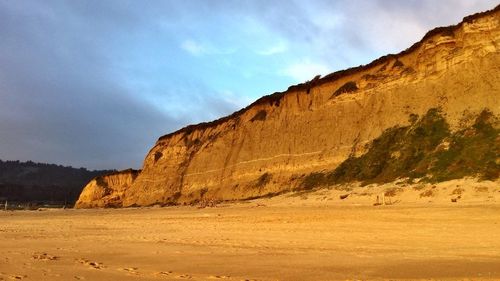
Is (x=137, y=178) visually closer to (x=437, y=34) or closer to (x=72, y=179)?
(x=437, y=34)

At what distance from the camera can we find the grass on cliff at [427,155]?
71.6 ft

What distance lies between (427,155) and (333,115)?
11.7 meters

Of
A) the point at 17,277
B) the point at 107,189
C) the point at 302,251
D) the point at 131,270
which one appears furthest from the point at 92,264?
the point at 107,189

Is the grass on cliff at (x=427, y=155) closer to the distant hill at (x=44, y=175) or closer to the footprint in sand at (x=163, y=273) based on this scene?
the footprint in sand at (x=163, y=273)

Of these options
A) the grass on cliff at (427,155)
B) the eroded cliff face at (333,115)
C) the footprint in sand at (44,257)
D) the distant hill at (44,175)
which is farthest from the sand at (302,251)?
the distant hill at (44,175)

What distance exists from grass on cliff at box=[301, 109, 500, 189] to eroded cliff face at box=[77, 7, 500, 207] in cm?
91

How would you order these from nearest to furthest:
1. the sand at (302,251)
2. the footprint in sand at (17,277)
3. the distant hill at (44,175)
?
the footprint in sand at (17,277)
the sand at (302,251)
the distant hill at (44,175)

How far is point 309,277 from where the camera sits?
674cm

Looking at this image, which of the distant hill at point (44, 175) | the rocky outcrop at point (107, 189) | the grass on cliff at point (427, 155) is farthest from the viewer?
the distant hill at point (44, 175)

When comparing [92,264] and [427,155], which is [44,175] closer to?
[427,155]

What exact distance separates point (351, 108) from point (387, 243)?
82.7 ft

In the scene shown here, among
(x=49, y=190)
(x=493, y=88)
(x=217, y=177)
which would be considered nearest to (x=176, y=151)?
(x=217, y=177)

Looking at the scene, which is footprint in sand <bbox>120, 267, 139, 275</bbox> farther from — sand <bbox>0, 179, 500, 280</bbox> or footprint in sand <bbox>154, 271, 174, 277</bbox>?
footprint in sand <bbox>154, 271, 174, 277</bbox>

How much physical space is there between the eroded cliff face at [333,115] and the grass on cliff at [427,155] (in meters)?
0.91
